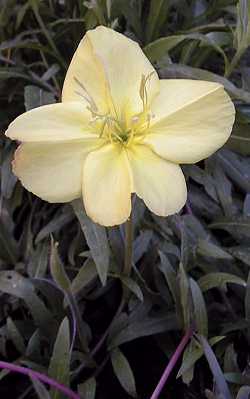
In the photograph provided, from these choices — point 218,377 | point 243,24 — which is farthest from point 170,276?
point 243,24

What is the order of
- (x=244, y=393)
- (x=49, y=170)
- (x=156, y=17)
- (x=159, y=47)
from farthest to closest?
(x=156, y=17), (x=159, y=47), (x=244, y=393), (x=49, y=170)

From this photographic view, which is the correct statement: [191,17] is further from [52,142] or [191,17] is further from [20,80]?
[52,142]

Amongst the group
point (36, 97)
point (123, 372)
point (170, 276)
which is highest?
point (36, 97)

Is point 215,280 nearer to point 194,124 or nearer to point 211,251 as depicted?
point 211,251

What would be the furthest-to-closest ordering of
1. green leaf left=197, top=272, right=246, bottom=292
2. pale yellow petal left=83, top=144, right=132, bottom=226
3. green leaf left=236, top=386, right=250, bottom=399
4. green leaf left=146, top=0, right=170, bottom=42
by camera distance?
green leaf left=146, top=0, right=170, bottom=42, green leaf left=197, top=272, right=246, bottom=292, green leaf left=236, top=386, right=250, bottom=399, pale yellow petal left=83, top=144, right=132, bottom=226

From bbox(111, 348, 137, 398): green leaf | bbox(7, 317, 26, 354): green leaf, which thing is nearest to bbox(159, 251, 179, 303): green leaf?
bbox(111, 348, 137, 398): green leaf

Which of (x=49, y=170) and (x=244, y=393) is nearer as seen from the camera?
(x=49, y=170)

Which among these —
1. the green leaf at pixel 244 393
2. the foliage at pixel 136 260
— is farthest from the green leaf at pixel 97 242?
the green leaf at pixel 244 393

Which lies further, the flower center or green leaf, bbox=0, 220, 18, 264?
green leaf, bbox=0, 220, 18, 264

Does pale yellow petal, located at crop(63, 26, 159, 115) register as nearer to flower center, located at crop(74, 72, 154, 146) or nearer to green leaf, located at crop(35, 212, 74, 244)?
flower center, located at crop(74, 72, 154, 146)
